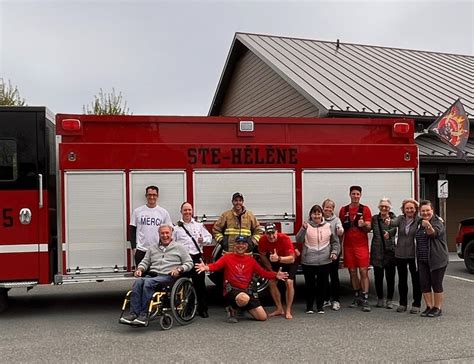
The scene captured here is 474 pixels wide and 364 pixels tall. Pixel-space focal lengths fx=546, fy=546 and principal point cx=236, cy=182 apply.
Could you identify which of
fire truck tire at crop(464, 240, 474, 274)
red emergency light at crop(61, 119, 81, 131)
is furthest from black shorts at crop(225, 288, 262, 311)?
fire truck tire at crop(464, 240, 474, 274)

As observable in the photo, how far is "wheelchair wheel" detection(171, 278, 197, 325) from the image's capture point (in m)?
6.60

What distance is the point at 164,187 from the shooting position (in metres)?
7.53

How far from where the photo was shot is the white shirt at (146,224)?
7.16 meters

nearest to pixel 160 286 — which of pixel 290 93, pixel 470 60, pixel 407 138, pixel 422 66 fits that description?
pixel 407 138

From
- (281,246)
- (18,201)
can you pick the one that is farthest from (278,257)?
(18,201)

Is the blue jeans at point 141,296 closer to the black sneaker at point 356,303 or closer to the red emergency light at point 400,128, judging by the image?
the black sneaker at point 356,303

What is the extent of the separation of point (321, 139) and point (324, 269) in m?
1.99

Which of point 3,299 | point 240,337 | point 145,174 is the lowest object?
point 240,337

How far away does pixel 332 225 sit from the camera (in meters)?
7.53

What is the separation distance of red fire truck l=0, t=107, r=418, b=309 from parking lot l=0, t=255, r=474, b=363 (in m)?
0.69

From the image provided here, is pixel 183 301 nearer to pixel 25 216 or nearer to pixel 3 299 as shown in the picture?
pixel 25 216

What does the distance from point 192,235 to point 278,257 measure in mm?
1164

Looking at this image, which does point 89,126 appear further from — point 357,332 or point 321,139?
point 357,332

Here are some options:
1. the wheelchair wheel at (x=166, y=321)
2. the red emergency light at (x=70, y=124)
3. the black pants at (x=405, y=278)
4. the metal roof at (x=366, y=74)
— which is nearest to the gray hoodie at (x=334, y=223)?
the black pants at (x=405, y=278)
